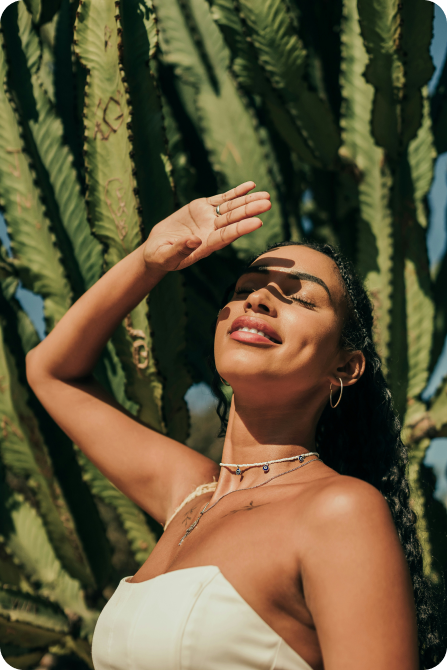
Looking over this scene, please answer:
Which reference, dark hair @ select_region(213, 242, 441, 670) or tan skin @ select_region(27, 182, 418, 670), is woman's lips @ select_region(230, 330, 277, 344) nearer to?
tan skin @ select_region(27, 182, 418, 670)

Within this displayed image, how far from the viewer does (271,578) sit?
3.67ft

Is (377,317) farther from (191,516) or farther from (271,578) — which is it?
(271,578)

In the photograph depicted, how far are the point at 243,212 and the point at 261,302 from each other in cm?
23

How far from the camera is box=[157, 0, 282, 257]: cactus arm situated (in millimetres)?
2166

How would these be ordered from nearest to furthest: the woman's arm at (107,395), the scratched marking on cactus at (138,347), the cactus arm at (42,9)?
the woman's arm at (107,395), the scratched marking on cactus at (138,347), the cactus arm at (42,9)

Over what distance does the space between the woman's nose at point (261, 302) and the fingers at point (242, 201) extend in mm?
231

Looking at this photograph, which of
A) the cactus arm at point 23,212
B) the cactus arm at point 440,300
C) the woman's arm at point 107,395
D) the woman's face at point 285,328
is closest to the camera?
the woman's face at point 285,328

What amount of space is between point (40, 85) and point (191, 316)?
1069mm

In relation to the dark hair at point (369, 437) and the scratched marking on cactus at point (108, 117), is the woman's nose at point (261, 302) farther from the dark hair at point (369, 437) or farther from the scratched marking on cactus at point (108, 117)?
the scratched marking on cactus at point (108, 117)

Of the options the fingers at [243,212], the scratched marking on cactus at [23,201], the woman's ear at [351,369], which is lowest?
the woman's ear at [351,369]

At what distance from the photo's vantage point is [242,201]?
56.9 inches

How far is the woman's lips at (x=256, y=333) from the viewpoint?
136 cm

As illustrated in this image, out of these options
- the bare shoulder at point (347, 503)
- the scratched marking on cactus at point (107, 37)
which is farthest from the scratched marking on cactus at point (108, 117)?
the bare shoulder at point (347, 503)

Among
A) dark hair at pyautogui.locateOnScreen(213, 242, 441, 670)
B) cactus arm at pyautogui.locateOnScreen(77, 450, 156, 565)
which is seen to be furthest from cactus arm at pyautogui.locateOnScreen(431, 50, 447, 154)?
cactus arm at pyautogui.locateOnScreen(77, 450, 156, 565)
